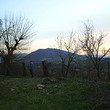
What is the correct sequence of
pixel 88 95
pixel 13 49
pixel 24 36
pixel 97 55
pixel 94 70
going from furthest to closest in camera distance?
pixel 24 36 → pixel 13 49 → pixel 97 55 → pixel 94 70 → pixel 88 95

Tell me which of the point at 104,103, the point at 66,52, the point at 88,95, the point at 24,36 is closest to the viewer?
the point at 104,103

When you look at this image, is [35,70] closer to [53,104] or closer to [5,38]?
[5,38]

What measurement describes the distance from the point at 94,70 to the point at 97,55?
407 cm

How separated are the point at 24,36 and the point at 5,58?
619cm

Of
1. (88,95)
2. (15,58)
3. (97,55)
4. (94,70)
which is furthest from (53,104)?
(15,58)

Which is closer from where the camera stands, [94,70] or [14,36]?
[94,70]

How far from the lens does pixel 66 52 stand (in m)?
27.8

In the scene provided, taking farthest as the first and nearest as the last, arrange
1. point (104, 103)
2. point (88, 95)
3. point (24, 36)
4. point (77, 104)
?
point (24, 36) < point (88, 95) < point (77, 104) < point (104, 103)

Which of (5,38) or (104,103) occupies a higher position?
(5,38)

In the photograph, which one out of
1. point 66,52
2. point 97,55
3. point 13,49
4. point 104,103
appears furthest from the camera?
point 13,49

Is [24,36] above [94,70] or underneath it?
above

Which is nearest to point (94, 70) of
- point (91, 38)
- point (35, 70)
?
point (91, 38)

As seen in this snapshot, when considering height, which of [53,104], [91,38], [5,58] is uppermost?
[91,38]

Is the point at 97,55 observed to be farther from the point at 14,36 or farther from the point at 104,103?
the point at 104,103
